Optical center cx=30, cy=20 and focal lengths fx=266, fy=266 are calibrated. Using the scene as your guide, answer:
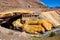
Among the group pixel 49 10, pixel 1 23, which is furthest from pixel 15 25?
pixel 49 10

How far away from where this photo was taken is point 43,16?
26.7 metres

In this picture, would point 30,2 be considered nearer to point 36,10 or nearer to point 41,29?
point 36,10

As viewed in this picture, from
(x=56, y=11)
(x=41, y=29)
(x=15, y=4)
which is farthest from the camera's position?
(x=56, y=11)

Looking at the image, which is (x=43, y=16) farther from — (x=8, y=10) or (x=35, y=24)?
(x=8, y=10)

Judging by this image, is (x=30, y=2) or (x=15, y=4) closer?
(x=15, y=4)

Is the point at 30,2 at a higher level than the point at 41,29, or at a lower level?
higher

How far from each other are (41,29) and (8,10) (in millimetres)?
3683

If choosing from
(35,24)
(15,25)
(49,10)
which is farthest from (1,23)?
(49,10)

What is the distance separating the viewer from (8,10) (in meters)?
25.4

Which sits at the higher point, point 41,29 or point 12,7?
point 12,7

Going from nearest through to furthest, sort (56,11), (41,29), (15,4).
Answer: (41,29)
(15,4)
(56,11)

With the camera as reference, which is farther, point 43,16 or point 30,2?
point 30,2

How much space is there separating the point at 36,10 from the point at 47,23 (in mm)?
2013

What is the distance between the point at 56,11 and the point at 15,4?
4.80 m
